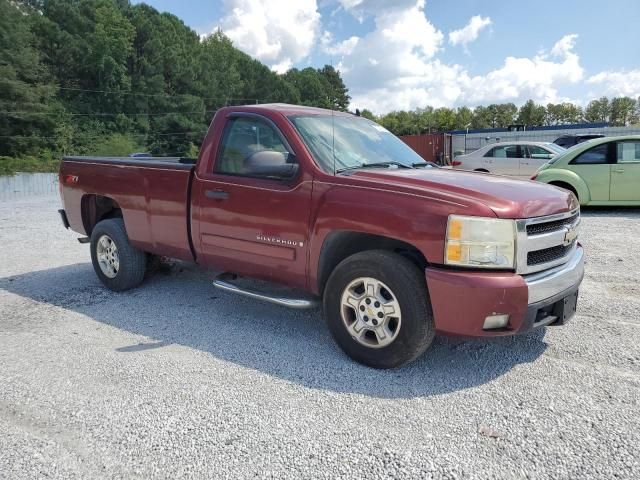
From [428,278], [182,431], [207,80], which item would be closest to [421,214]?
[428,278]

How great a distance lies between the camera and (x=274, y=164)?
390cm

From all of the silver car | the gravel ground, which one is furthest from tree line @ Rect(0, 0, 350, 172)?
the gravel ground

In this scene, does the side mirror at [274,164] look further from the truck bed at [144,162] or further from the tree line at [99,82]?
the tree line at [99,82]

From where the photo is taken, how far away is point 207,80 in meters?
64.1

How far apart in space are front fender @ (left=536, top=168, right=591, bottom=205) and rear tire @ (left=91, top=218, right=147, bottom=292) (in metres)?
8.19

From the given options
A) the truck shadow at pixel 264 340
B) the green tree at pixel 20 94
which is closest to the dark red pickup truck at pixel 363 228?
the truck shadow at pixel 264 340

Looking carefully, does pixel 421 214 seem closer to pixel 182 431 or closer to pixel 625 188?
pixel 182 431

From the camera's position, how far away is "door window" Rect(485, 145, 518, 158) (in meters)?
15.8

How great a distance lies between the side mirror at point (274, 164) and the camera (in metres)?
3.90

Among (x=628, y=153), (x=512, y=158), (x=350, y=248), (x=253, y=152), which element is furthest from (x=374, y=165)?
(x=512, y=158)

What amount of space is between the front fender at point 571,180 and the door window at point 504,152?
5.78m

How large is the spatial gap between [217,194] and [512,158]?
44.8 feet

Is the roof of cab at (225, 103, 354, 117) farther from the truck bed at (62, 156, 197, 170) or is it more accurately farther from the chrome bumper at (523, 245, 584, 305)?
the chrome bumper at (523, 245, 584, 305)

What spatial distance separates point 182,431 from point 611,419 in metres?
2.44
